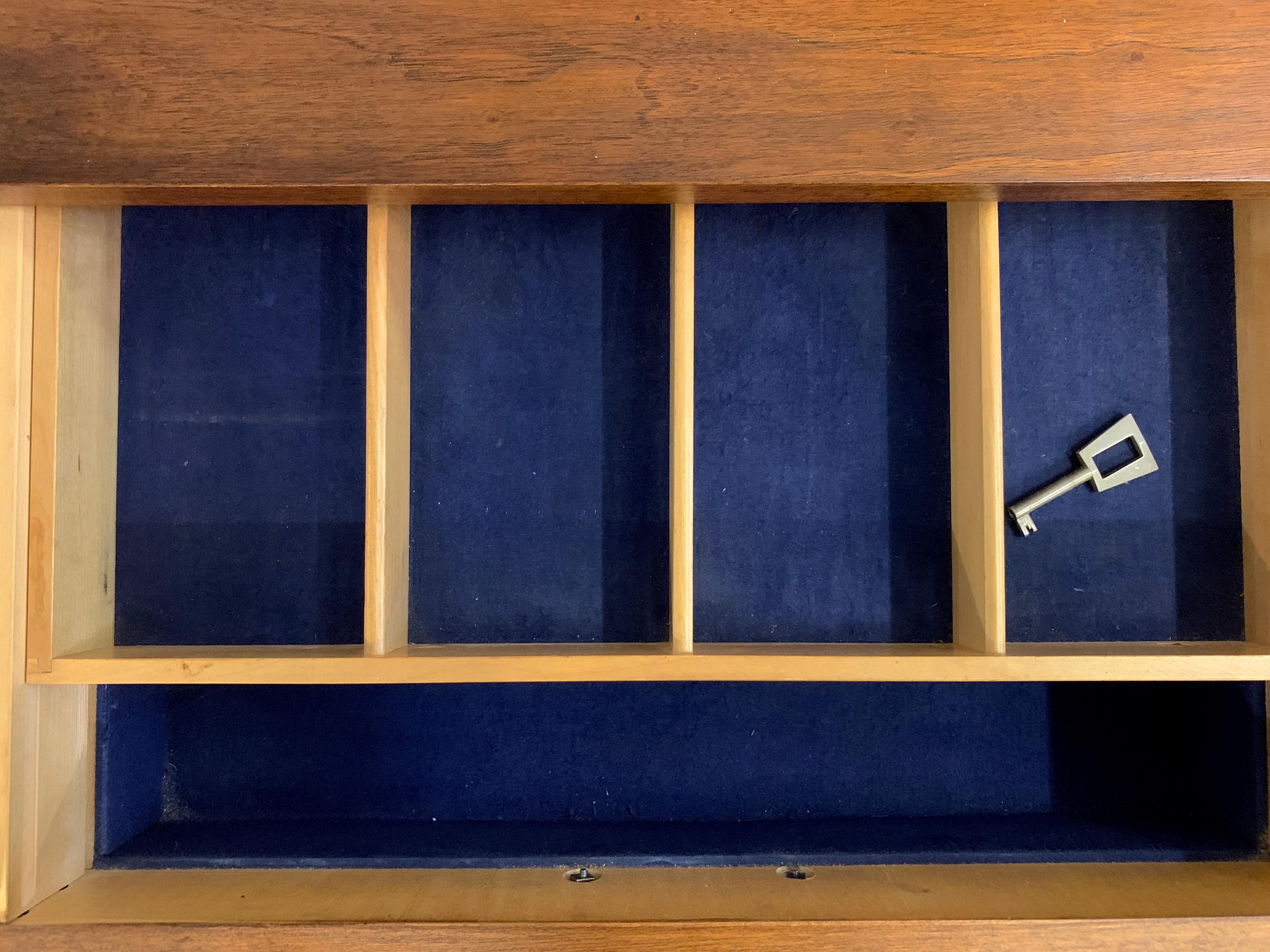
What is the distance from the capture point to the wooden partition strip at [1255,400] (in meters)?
1.42

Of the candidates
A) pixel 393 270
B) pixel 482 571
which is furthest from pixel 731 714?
pixel 393 270

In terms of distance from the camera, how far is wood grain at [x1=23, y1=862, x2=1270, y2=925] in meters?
1.26

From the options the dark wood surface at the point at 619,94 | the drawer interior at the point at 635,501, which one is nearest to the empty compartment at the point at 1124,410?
the drawer interior at the point at 635,501

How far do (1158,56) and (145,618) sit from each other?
163 centimetres

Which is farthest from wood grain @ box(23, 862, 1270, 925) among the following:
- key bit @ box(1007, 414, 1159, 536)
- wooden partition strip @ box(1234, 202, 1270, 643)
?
key bit @ box(1007, 414, 1159, 536)

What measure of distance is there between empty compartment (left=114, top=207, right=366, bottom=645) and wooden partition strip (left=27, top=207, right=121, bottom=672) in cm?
3

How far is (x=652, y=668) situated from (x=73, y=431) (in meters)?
0.89

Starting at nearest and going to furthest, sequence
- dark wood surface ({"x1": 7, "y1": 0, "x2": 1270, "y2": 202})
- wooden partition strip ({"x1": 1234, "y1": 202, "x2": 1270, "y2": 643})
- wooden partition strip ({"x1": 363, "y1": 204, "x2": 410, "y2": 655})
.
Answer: dark wood surface ({"x1": 7, "y1": 0, "x2": 1270, "y2": 202}) → wooden partition strip ({"x1": 363, "y1": 204, "x2": 410, "y2": 655}) → wooden partition strip ({"x1": 1234, "y1": 202, "x2": 1270, "y2": 643})

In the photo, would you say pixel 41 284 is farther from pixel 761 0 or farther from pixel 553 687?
pixel 761 0

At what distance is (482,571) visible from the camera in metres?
1.47

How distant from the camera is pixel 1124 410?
1484 millimetres

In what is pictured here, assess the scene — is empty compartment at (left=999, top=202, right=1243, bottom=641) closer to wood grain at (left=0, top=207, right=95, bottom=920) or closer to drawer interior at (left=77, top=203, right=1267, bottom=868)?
drawer interior at (left=77, top=203, right=1267, bottom=868)

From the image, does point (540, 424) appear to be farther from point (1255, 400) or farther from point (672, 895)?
point (1255, 400)

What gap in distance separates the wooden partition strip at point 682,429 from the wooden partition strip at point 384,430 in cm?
40
